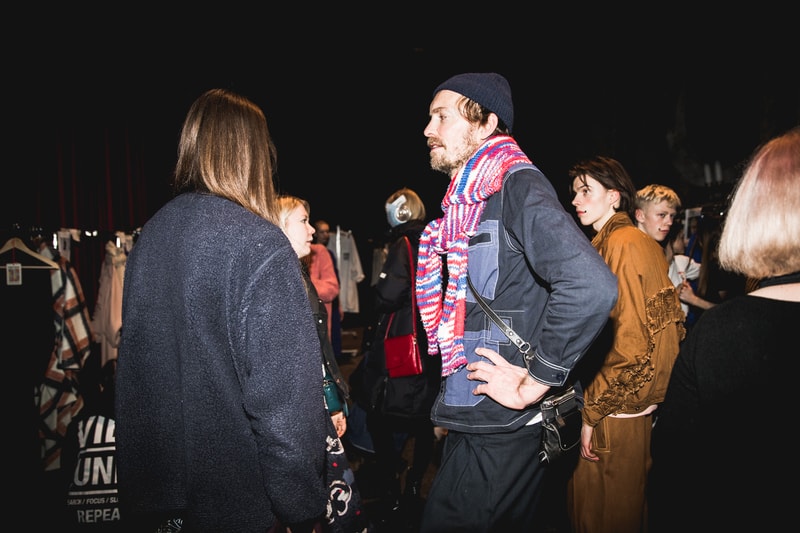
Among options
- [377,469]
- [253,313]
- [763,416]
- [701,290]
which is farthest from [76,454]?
[701,290]

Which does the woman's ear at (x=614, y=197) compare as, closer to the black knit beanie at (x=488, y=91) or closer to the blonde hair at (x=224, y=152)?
the black knit beanie at (x=488, y=91)

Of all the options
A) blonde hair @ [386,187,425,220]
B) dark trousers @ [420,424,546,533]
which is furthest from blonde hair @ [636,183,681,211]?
dark trousers @ [420,424,546,533]

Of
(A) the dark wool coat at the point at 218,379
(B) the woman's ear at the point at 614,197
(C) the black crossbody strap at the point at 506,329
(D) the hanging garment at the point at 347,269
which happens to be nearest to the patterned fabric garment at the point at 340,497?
(A) the dark wool coat at the point at 218,379

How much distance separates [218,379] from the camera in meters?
1.17

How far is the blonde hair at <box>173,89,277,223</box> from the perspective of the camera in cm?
130

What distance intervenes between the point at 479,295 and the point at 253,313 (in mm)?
797

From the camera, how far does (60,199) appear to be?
3957mm

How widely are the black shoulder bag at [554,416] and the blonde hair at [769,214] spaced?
2.16 feet

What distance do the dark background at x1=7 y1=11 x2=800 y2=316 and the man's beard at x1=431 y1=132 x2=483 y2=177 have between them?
269cm

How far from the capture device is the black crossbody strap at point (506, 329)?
1.43 m

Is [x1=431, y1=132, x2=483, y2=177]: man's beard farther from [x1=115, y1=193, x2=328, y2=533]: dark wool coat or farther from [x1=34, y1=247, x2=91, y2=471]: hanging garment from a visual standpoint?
[x1=34, y1=247, x2=91, y2=471]: hanging garment

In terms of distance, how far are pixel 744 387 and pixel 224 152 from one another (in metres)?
1.55

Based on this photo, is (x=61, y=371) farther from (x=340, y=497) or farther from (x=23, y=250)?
(x=340, y=497)

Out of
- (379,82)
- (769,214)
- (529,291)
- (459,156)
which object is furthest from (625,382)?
(379,82)
